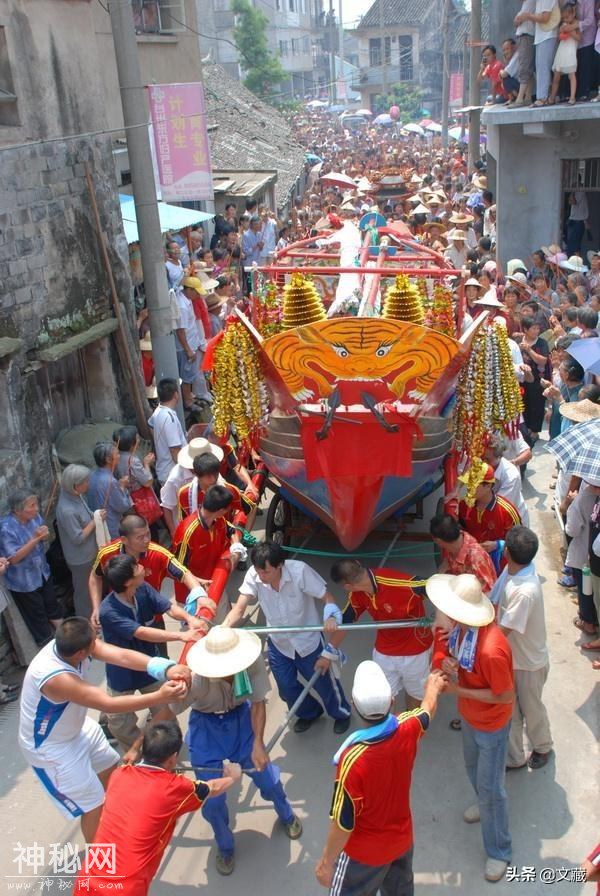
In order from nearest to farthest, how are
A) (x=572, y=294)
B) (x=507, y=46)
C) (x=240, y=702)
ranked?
(x=240, y=702) < (x=572, y=294) < (x=507, y=46)

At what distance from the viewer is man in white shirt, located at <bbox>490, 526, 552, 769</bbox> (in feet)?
14.2

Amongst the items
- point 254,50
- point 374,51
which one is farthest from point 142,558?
point 374,51

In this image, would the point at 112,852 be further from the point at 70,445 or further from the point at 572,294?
the point at 572,294

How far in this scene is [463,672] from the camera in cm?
401

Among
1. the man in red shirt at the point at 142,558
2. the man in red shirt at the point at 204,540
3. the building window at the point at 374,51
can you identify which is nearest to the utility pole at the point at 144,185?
the man in red shirt at the point at 204,540

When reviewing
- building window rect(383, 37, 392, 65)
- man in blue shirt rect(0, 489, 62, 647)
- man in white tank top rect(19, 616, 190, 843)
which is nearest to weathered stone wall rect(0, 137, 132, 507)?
man in blue shirt rect(0, 489, 62, 647)

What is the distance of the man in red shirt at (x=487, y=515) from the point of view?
18.2 feet

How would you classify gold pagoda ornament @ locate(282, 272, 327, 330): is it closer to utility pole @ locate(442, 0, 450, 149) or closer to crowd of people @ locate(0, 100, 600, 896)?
crowd of people @ locate(0, 100, 600, 896)

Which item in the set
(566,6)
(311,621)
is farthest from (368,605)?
(566,6)

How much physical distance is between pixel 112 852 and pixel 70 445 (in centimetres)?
468

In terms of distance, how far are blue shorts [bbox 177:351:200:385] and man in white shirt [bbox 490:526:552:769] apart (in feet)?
20.7

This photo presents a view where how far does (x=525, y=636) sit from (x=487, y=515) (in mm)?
1283

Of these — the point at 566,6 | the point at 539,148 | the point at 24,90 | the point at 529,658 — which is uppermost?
the point at 566,6

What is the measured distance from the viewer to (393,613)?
4.67m
